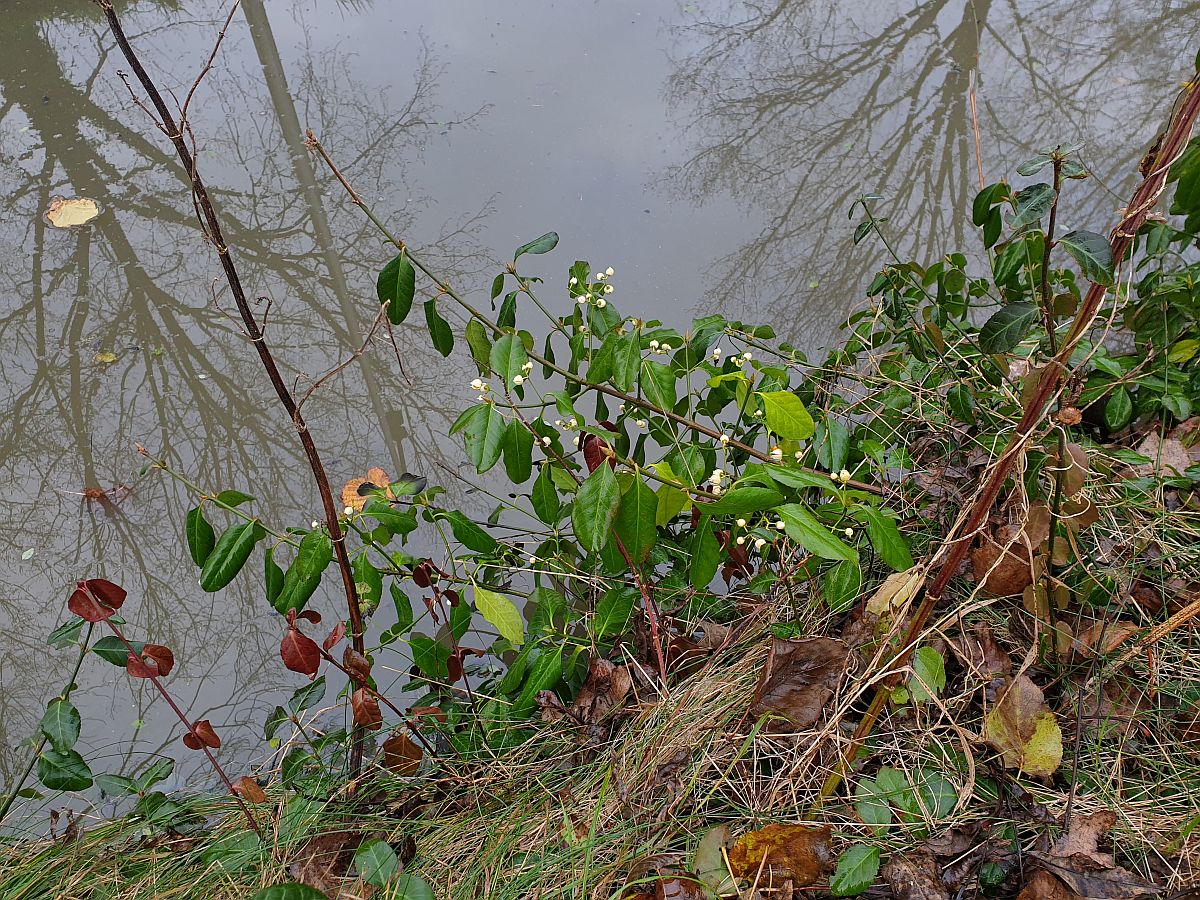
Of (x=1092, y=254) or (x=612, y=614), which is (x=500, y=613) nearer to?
(x=612, y=614)

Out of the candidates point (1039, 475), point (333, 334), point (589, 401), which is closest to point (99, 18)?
point (333, 334)

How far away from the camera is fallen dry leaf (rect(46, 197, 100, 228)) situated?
9.05 ft

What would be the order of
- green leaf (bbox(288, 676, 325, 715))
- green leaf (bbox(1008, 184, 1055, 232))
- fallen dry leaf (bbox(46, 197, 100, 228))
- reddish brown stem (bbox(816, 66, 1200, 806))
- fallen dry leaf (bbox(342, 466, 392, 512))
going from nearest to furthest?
reddish brown stem (bbox(816, 66, 1200, 806)) < green leaf (bbox(1008, 184, 1055, 232)) < green leaf (bbox(288, 676, 325, 715)) < fallen dry leaf (bbox(342, 466, 392, 512)) < fallen dry leaf (bbox(46, 197, 100, 228))

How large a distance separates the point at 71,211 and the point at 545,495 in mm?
2430

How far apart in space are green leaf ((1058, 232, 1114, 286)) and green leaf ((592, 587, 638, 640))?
35.4 inches

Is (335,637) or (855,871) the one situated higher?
(335,637)

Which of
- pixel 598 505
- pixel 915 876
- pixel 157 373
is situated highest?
pixel 157 373

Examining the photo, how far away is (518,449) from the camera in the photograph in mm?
1286

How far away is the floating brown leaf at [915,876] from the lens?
1.03 meters

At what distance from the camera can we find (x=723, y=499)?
1.08m

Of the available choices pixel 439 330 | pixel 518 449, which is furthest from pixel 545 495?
pixel 439 330

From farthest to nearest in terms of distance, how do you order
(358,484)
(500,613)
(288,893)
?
1. (358,484)
2. (500,613)
3. (288,893)

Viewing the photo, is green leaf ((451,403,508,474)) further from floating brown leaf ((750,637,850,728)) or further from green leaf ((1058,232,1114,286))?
green leaf ((1058,232,1114,286))

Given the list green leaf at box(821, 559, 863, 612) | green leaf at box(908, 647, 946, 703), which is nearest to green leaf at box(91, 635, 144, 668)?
green leaf at box(821, 559, 863, 612)
